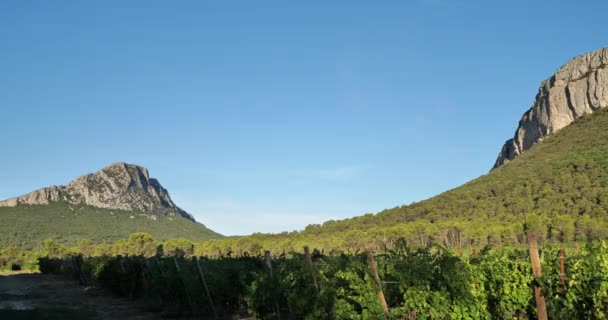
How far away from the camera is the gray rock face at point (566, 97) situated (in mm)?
108812

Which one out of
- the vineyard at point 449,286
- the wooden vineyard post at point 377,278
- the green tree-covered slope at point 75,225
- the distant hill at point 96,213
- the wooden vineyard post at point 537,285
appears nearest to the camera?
the wooden vineyard post at point 537,285

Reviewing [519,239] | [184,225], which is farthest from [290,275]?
[184,225]

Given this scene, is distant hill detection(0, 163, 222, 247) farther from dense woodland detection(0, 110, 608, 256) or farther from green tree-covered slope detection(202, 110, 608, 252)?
green tree-covered slope detection(202, 110, 608, 252)

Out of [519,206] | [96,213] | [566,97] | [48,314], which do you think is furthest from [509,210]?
[96,213]

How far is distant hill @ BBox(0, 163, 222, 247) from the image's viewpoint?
12431 cm

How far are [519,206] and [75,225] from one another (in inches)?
4456

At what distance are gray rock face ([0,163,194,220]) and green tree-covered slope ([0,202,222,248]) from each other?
406 cm

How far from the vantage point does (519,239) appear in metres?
58.5

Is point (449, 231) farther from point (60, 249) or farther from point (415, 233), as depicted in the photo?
point (60, 249)

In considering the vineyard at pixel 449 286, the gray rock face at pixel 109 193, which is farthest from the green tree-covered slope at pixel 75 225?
the vineyard at pixel 449 286

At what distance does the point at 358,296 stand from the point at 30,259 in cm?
8170

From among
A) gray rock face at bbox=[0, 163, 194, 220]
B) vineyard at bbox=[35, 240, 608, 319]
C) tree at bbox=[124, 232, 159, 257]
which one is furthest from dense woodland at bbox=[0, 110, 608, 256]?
gray rock face at bbox=[0, 163, 194, 220]

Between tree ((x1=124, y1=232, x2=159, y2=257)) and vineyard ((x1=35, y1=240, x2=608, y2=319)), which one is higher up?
tree ((x1=124, y1=232, x2=159, y2=257))

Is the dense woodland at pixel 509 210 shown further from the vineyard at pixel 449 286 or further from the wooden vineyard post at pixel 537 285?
the wooden vineyard post at pixel 537 285
